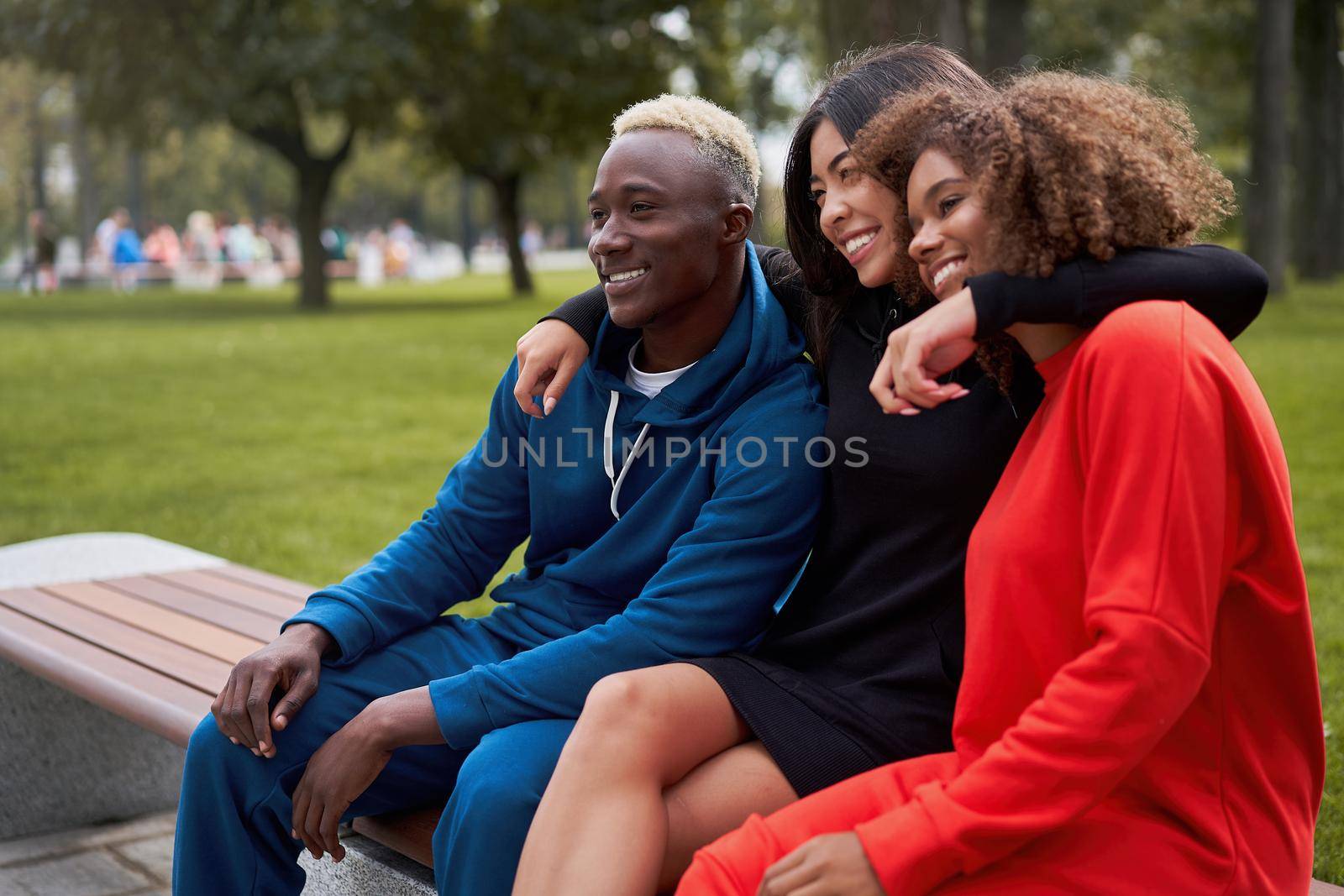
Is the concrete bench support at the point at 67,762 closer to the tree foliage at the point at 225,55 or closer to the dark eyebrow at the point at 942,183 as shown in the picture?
the dark eyebrow at the point at 942,183

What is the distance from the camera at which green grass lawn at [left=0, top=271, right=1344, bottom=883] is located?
23.6 ft

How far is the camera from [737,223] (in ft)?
9.71

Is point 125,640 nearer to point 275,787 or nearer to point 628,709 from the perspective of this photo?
point 275,787

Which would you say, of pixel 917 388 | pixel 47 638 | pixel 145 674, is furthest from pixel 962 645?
pixel 47 638

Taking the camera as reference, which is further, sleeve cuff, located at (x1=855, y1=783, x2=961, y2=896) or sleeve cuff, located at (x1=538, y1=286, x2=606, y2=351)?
sleeve cuff, located at (x1=538, y1=286, x2=606, y2=351)

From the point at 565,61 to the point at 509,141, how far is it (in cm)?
179

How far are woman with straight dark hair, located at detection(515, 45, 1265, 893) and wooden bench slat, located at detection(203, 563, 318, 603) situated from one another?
2.15 metres

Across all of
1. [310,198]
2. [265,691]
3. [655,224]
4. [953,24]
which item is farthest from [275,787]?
[310,198]

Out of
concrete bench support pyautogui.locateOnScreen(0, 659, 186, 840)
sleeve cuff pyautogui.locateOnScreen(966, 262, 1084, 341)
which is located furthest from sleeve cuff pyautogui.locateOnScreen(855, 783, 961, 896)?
concrete bench support pyautogui.locateOnScreen(0, 659, 186, 840)

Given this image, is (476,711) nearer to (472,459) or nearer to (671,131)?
(472,459)

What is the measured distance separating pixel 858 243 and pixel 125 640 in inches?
92.9

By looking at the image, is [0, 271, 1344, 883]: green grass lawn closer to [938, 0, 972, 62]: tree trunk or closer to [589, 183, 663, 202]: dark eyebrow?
[589, 183, 663, 202]: dark eyebrow

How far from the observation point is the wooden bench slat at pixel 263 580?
4.45 meters

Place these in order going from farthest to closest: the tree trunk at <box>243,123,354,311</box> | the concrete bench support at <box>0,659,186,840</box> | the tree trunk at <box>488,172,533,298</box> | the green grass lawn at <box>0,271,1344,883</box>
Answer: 1. the tree trunk at <box>488,172,533,298</box>
2. the tree trunk at <box>243,123,354,311</box>
3. the green grass lawn at <box>0,271,1344,883</box>
4. the concrete bench support at <box>0,659,186,840</box>
